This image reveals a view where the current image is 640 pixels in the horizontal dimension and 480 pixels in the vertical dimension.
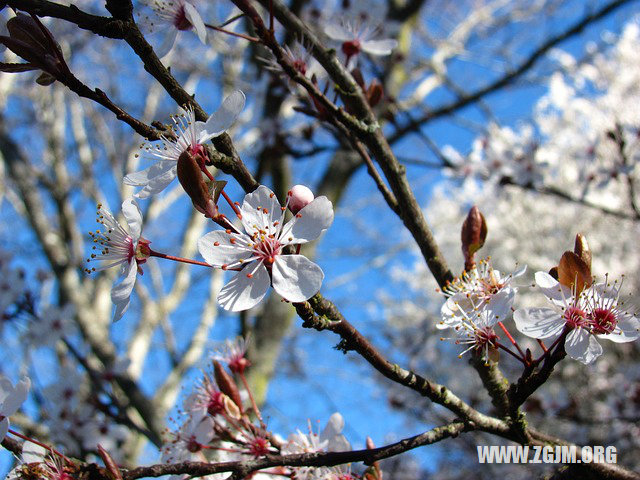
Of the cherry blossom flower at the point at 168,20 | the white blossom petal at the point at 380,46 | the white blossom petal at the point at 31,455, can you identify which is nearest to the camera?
the white blossom petal at the point at 31,455

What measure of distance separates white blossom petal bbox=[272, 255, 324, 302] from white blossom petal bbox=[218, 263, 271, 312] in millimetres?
36

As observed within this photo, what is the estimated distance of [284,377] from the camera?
5758mm

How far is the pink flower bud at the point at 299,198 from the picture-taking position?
810 millimetres

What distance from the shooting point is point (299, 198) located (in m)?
0.81

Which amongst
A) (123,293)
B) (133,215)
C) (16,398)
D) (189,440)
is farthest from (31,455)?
(133,215)

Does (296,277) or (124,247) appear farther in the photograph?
(124,247)

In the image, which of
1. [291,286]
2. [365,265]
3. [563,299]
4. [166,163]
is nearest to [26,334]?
[166,163]

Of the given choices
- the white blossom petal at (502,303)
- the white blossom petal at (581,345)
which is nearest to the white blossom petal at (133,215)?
the white blossom petal at (502,303)

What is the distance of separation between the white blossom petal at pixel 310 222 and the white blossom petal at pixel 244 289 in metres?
0.07

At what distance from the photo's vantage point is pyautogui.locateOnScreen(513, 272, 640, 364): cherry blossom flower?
2.60 feet

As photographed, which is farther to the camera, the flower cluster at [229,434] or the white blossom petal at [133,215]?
the flower cluster at [229,434]

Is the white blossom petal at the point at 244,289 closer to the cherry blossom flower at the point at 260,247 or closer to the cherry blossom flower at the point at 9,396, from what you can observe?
the cherry blossom flower at the point at 260,247

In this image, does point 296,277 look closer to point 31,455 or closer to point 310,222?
point 310,222

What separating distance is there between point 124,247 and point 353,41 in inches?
36.7
